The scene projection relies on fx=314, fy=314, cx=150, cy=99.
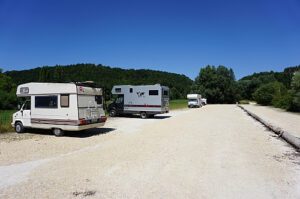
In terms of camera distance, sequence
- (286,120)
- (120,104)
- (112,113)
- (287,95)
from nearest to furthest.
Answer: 1. (286,120)
2. (120,104)
3. (112,113)
4. (287,95)

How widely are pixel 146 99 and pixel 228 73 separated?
75.2 meters

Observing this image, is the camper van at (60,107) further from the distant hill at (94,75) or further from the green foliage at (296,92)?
the distant hill at (94,75)

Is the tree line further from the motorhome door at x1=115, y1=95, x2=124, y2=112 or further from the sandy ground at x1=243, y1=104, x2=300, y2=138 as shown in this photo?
the motorhome door at x1=115, y1=95, x2=124, y2=112

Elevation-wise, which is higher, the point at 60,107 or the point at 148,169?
the point at 60,107

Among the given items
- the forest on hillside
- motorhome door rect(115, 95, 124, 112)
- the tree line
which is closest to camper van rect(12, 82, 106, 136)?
motorhome door rect(115, 95, 124, 112)

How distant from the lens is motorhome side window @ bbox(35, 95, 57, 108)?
15.1 m

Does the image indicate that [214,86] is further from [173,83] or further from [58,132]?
[58,132]

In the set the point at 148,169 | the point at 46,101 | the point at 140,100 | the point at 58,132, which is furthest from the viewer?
the point at 140,100

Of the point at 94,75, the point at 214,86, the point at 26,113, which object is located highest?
the point at 94,75

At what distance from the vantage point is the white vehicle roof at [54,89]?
14.8m

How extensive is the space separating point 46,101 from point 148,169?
887cm

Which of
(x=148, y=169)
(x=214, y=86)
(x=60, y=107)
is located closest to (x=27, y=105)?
(x=60, y=107)

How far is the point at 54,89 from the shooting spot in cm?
1514

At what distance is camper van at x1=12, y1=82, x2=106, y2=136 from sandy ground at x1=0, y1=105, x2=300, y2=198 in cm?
164
